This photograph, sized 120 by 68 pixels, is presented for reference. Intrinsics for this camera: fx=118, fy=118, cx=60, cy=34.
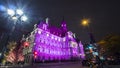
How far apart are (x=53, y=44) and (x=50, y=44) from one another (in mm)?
2990

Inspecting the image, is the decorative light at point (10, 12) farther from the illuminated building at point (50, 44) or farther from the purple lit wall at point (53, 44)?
the purple lit wall at point (53, 44)

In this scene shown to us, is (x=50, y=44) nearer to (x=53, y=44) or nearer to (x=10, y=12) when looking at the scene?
(x=53, y=44)

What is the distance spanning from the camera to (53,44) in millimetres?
65812

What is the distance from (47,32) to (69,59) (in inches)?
908

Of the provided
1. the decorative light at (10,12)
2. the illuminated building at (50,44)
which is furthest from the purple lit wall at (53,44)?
the decorative light at (10,12)

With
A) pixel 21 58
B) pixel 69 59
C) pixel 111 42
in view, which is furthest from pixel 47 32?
pixel 111 42

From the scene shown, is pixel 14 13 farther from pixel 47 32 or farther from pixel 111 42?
pixel 47 32

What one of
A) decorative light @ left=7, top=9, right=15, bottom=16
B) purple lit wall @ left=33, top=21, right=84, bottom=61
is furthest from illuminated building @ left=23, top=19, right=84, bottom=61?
decorative light @ left=7, top=9, right=15, bottom=16

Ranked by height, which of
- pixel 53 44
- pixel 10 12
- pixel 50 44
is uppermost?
pixel 53 44

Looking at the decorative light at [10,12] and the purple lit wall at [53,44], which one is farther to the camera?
the purple lit wall at [53,44]

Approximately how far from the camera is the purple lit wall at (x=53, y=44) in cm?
5712

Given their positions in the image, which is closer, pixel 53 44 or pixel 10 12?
pixel 10 12

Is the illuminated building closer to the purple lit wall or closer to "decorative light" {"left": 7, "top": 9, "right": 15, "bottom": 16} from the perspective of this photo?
the purple lit wall

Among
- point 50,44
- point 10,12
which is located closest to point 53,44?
point 50,44
